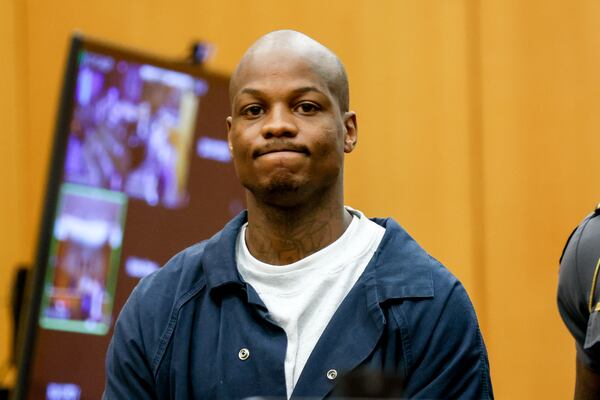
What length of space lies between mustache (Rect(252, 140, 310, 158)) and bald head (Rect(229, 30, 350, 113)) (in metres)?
0.18

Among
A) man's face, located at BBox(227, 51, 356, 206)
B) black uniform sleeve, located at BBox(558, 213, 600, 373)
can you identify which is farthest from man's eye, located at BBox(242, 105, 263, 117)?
black uniform sleeve, located at BBox(558, 213, 600, 373)

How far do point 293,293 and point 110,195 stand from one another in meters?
1.28

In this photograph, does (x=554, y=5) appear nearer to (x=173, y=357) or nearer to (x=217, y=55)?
(x=217, y=55)

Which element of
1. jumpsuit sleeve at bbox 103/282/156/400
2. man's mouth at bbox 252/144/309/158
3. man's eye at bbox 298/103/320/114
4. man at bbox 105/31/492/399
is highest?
man's eye at bbox 298/103/320/114

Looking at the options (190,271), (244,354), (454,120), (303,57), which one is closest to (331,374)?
(244,354)

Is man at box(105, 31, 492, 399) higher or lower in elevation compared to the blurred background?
lower

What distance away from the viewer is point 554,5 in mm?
4320

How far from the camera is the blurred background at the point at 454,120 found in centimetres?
427

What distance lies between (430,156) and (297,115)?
6.61 ft

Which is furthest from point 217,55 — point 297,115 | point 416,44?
point 297,115

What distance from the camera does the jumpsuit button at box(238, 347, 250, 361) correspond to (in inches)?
98.9

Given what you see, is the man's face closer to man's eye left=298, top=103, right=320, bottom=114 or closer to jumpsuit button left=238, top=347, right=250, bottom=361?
man's eye left=298, top=103, right=320, bottom=114

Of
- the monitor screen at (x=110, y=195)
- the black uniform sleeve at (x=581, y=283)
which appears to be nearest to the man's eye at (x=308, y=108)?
the black uniform sleeve at (x=581, y=283)

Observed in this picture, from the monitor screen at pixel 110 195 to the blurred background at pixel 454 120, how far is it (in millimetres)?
491
